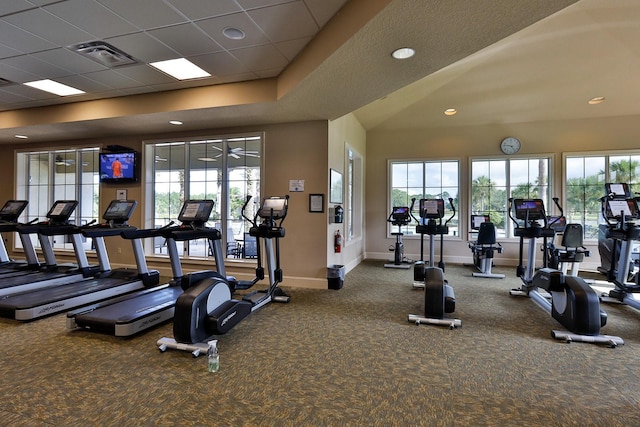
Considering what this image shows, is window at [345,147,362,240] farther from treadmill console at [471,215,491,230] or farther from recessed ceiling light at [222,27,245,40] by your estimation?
recessed ceiling light at [222,27,245,40]

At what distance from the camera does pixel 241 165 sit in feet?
18.7

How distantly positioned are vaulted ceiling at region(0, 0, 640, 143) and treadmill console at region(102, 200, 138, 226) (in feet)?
4.77

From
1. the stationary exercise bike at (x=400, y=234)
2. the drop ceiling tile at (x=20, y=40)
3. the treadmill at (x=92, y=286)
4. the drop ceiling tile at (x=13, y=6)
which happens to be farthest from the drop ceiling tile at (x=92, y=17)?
the stationary exercise bike at (x=400, y=234)

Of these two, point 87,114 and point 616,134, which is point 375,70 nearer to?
point 87,114

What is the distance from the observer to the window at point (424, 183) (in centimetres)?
744

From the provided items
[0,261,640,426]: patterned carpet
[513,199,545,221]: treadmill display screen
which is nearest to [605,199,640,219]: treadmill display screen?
[513,199,545,221]: treadmill display screen

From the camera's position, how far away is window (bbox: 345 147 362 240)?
22.4 feet

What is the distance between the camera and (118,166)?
6.01 m

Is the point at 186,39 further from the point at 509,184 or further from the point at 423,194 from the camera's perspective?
the point at 509,184

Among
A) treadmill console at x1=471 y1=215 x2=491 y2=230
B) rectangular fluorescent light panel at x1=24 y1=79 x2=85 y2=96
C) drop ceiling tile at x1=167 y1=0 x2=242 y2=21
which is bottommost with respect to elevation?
treadmill console at x1=471 y1=215 x2=491 y2=230

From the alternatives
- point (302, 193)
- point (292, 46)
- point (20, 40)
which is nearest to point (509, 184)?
point (302, 193)

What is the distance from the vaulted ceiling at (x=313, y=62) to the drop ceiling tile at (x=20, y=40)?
0.06 feet

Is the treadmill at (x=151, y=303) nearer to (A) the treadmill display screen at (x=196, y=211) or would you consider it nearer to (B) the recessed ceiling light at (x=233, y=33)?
(A) the treadmill display screen at (x=196, y=211)

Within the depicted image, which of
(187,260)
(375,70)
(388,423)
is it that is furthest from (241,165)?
(388,423)
